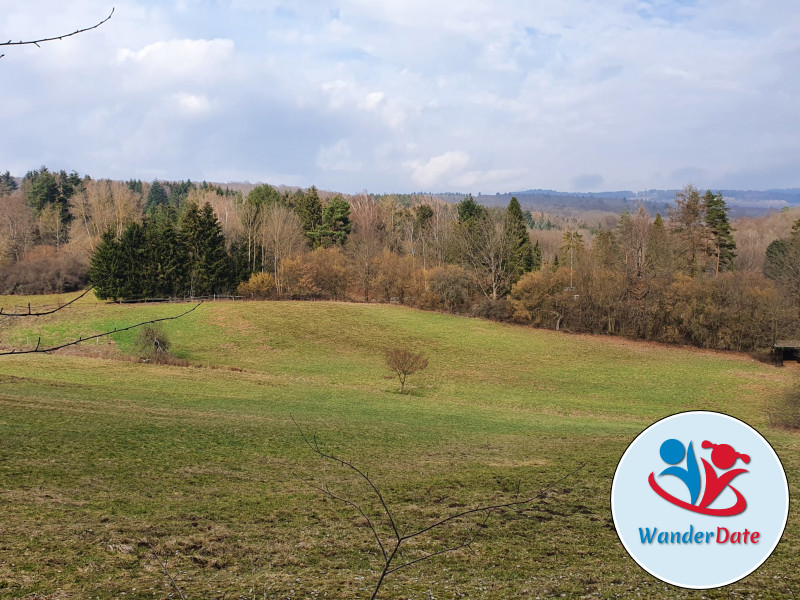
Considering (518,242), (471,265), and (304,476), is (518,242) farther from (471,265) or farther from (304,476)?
(304,476)

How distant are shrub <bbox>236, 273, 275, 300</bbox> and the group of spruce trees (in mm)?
1617

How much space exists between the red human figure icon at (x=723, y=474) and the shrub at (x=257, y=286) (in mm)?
66818

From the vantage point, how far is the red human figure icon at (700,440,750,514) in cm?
435

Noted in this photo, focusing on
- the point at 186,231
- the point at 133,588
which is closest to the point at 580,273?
the point at 186,231

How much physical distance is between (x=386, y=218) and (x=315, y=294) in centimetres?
4074

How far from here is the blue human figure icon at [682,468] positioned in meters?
4.38

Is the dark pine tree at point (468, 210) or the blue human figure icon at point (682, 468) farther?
the dark pine tree at point (468, 210)

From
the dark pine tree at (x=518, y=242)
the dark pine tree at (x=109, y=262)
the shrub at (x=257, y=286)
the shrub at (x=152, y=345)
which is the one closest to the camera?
the shrub at (x=152, y=345)

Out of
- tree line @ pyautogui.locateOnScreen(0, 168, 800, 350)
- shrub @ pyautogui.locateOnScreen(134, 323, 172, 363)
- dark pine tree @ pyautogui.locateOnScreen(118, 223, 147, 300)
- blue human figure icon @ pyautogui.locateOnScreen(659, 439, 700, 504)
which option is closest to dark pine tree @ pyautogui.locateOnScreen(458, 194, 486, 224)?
tree line @ pyautogui.locateOnScreen(0, 168, 800, 350)

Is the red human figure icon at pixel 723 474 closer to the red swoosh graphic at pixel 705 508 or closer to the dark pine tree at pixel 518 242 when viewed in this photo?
the red swoosh graphic at pixel 705 508

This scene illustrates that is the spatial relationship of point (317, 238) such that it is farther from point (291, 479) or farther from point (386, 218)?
point (291, 479)

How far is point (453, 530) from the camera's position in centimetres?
911

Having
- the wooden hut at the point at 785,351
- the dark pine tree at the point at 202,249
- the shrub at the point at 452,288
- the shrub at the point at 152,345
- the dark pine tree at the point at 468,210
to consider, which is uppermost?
the dark pine tree at the point at 468,210

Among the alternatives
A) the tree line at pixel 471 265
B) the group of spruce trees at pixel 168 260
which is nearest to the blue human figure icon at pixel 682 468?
the tree line at pixel 471 265
